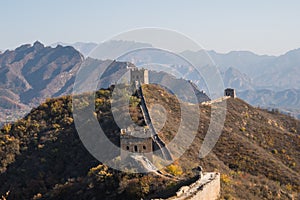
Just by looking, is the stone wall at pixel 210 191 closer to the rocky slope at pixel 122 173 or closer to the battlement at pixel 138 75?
the rocky slope at pixel 122 173

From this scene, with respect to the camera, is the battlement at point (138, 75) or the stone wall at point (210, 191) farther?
the battlement at point (138, 75)

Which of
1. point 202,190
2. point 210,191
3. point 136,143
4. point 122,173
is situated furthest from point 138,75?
point 202,190

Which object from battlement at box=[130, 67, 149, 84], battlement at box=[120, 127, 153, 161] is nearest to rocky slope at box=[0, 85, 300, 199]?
battlement at box=[130, 67, 149, 84]

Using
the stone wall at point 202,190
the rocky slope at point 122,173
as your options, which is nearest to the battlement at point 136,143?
the rocky slope at point 122,173

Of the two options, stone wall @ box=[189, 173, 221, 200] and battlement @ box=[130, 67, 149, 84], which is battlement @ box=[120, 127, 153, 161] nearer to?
stone wall @ box=[189, 173, 221, 200]

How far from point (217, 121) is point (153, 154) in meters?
27.2

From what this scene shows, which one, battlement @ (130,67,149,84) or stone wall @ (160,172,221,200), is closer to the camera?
stone wall @ (160,172,221,200)

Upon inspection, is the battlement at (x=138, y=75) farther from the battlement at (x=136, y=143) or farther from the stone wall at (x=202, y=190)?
the stone wall at (x=202, y=190)

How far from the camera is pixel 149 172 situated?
3788 centimetres

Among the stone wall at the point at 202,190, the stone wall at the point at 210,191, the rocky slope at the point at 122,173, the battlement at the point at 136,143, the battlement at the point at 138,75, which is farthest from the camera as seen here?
the battlement at the point at 138,75

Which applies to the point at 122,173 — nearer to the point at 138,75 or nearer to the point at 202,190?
the point at 202,190

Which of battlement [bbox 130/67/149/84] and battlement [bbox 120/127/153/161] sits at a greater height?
battlement [bbox 130/67/149/84]

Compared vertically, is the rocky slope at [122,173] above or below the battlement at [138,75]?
below

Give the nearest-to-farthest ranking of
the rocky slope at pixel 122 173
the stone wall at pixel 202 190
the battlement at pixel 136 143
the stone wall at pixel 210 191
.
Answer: the stone wall at pixel 202 190, the stone wall at pixel 210 191, the rocky slope at pixel 122 173, the battlement at pixel 136 143
